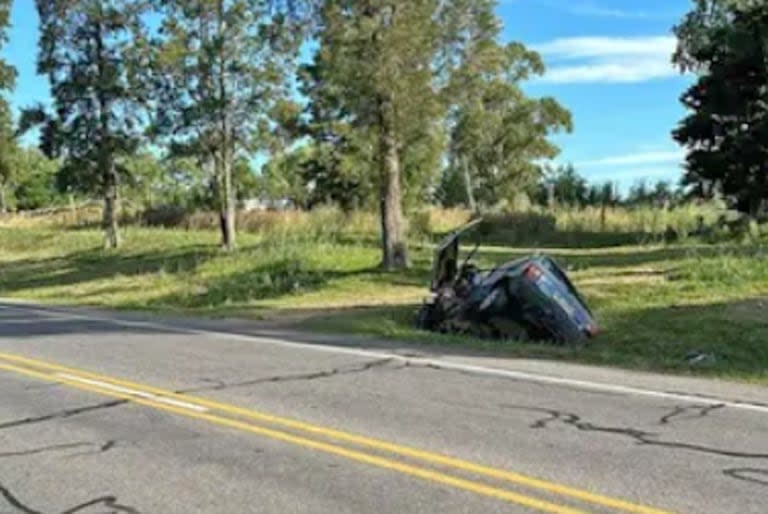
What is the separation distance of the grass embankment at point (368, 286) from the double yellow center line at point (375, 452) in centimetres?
468

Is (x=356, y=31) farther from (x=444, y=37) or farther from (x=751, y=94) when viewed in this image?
(x=751, y=94)

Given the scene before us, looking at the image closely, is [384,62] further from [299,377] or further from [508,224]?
[508,224]

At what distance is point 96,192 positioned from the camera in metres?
36.8

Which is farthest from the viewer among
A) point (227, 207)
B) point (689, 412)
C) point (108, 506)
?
point (227, 207)

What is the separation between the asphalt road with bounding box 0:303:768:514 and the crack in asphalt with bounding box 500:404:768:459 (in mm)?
28

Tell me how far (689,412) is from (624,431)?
1.04 m

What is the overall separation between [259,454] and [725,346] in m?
7.59

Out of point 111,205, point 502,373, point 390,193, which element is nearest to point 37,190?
point 111,205

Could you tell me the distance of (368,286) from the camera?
21344 millimetres

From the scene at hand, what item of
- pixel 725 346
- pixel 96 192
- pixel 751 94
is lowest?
pixel 725 346

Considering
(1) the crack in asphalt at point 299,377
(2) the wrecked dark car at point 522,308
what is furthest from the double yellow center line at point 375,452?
(2) the wrecked dark car at point 522,308

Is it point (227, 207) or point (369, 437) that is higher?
point (227, 207)

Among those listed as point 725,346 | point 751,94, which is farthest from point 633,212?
point 725,346

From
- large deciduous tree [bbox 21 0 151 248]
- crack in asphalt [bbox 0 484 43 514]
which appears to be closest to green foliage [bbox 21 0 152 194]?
large deciduous tree [bbox 21 0 151 248]
